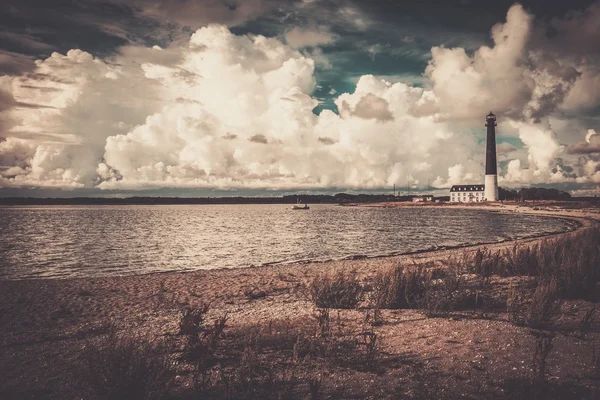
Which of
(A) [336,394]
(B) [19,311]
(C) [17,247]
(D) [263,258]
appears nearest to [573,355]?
(A) [336,394]

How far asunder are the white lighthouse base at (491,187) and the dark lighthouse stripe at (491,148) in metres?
3.16

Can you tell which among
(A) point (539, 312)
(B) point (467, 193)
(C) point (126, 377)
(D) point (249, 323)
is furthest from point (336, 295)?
(B) point (467, 193)

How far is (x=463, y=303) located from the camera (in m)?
9.77

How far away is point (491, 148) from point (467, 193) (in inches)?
2040

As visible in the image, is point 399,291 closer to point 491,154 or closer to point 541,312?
point 541,312

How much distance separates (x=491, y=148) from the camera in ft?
383

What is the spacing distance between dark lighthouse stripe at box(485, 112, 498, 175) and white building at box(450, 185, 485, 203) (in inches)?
1630

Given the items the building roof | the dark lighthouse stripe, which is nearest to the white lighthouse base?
the dark lighthouse stripe

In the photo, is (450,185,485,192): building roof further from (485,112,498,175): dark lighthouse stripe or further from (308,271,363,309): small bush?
(308,271,363,309): small bush

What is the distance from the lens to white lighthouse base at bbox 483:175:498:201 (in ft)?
403

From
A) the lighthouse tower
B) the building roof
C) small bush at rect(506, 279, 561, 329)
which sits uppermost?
the lighthouse tower

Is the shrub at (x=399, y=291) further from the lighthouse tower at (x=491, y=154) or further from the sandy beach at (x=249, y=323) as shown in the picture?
the lighthouse tower at (x=491, y=154)

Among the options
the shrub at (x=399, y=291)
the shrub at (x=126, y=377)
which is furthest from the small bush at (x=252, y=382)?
the shrub at (x=399, y=291)

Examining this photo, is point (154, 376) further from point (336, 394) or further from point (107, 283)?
point (107, 283)
